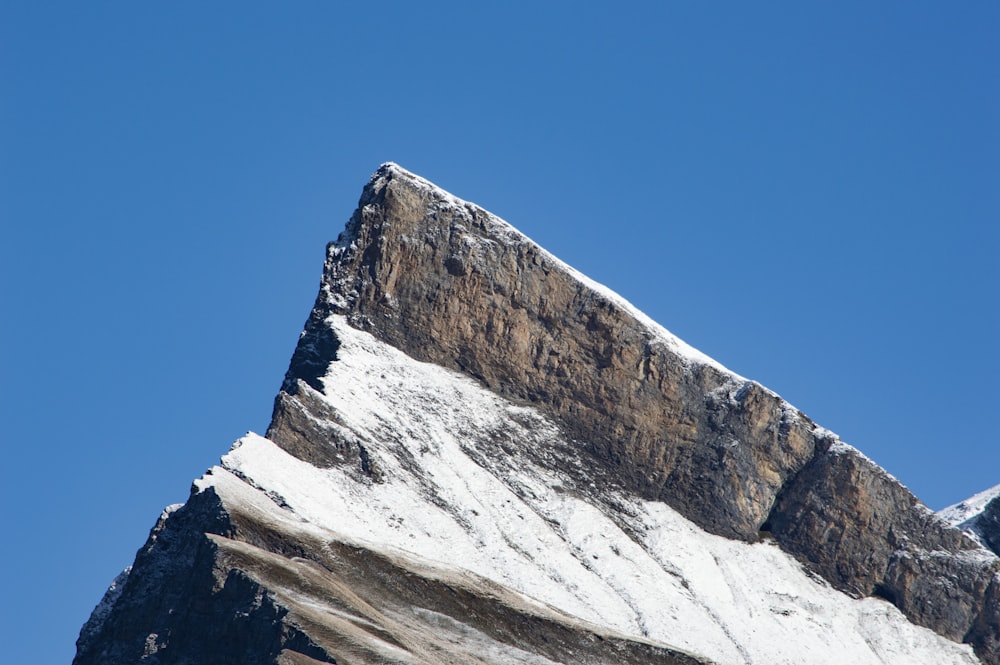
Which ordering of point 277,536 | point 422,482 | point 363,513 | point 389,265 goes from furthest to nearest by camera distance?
point 389,265 → point 422,482 → point 363,513 → point 277,536

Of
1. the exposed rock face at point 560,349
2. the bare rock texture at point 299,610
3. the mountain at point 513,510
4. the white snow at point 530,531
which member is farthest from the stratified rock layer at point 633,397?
the bare rock texture at point 299,610

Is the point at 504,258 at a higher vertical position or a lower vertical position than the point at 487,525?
higher

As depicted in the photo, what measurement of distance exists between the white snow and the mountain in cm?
32

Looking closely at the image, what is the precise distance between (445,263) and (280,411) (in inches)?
1421

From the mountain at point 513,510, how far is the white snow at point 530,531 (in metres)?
0.32

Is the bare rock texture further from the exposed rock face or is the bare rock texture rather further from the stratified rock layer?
the exposed rock face

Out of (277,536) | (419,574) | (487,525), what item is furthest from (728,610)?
(277,536)

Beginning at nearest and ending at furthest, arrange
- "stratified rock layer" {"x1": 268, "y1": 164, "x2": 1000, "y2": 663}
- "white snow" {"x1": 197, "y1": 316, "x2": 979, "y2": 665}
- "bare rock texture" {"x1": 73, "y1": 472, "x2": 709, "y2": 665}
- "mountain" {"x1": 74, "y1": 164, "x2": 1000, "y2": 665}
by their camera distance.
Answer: "bare rock texture" {"x1": 73, "y1": 472, "x2": 709, "y2": 665} → "mountain" {"x1": 74, "y1": 164, "x2": 1000, "y2": 665} → "white snow" {"x1": 197, "y1": 316, "x2": 979, "y2": 665} → "stratified rock layer" {"x1": 268, "y1": 164, "x2": 1000, "y2": 663}

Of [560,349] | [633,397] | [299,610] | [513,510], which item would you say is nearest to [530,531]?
[513,510]

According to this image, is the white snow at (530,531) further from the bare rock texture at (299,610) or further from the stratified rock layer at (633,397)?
the bare rock texture at (299,610)

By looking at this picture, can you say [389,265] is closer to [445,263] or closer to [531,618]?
[445,263]

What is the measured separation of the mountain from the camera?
13425cm

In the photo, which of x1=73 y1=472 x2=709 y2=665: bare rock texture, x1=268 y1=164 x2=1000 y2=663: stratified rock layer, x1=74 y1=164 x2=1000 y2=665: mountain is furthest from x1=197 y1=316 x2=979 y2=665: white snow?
x1=73 y1=472 x2=709 y2=665: bare rock texture

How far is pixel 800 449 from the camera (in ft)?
642
